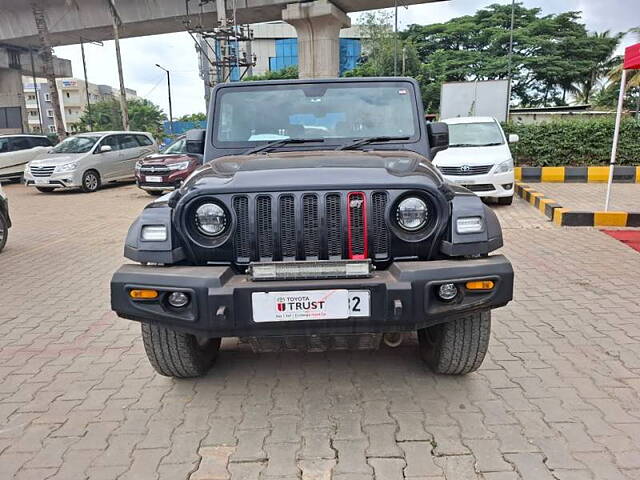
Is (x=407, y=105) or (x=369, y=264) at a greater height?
(x=407, y=105)

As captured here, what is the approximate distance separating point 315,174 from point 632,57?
21.6 feet

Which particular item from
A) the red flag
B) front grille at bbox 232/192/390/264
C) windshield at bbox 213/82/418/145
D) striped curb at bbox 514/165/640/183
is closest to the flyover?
striped curb at bbox 514/165/640/183

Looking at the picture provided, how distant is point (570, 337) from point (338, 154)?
2.24m

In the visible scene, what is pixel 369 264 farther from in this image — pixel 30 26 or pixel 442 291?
pixel 30 26

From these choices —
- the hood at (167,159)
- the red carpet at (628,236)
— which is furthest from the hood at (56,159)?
the red carpet at (628,236)

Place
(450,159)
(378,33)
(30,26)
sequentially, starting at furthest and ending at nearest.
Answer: (378,33) → (30,26) → (450,159)

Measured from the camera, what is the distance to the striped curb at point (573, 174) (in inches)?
476

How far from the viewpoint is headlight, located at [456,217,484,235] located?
2.63 metres

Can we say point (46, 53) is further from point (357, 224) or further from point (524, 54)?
point (524, 54)

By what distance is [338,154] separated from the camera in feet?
10.5

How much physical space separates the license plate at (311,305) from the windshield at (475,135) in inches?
331

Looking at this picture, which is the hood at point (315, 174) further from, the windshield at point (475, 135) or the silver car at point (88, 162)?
the silver car at point (88, 162)

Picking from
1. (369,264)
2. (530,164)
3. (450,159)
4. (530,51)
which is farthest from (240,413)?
(530,51)

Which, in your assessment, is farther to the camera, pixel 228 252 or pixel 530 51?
pixel 530 51
